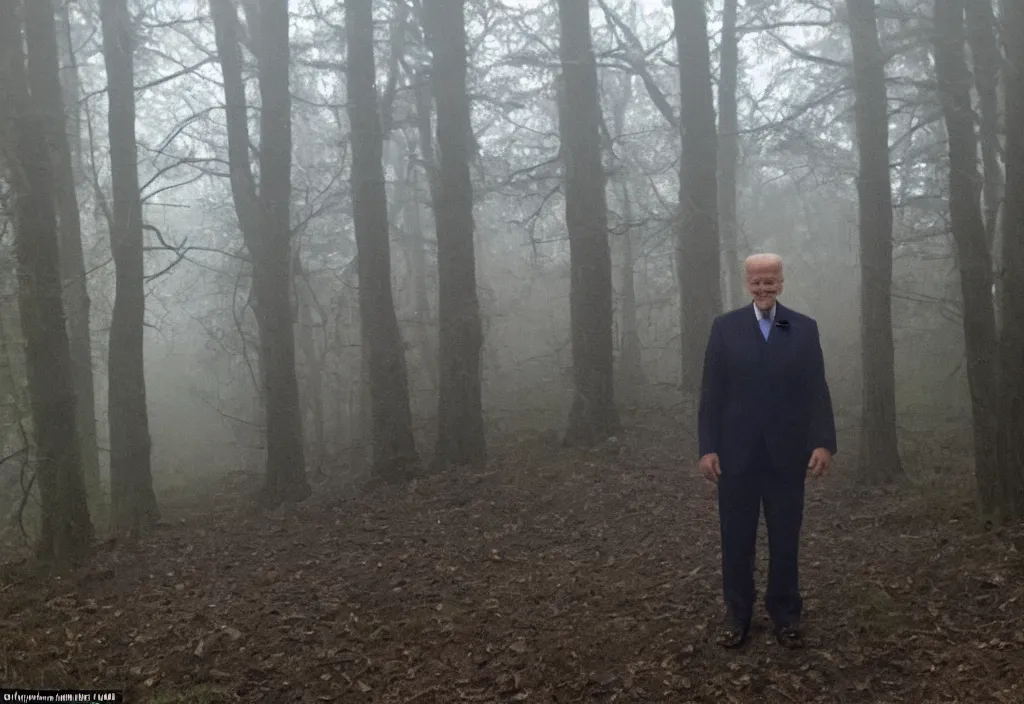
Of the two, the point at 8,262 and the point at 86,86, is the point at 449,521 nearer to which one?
the point at 8,262

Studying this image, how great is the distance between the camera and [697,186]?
1231cm

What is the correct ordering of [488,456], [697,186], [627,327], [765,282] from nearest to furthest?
[765,282]
[488,456]
[697,186]
[627,327]

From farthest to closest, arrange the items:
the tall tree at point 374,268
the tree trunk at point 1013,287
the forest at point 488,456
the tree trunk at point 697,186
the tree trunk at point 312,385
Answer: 1. the tree trunk at point 312,385
2. the tree trunk at point 697,186
3. the tall tree at point 374,268
4. the tree trunk at point 1013,287
5. the forest at point 488,456

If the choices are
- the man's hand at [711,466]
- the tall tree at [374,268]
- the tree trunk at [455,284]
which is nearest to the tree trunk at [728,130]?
the tree trunk at [455,284]

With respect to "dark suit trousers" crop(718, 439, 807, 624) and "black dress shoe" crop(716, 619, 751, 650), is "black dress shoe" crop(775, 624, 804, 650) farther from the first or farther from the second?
"black dress shoe" crop(716, 619, 751, 650)

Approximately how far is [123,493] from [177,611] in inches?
210

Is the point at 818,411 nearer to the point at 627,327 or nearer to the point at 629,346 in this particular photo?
the point at 629,346

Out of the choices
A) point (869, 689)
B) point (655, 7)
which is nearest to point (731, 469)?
point (869, 689)

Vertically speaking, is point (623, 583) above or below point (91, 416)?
below

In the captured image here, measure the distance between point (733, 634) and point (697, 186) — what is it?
328 inches

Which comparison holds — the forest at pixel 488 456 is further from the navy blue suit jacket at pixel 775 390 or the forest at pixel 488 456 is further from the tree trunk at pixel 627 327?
the navy blue suit jacket at pixel 775 390

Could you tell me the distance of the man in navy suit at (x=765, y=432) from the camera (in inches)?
199

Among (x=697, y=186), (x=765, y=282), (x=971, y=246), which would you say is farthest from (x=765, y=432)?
(x=697, y=186)

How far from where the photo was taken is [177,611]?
23.3ft
